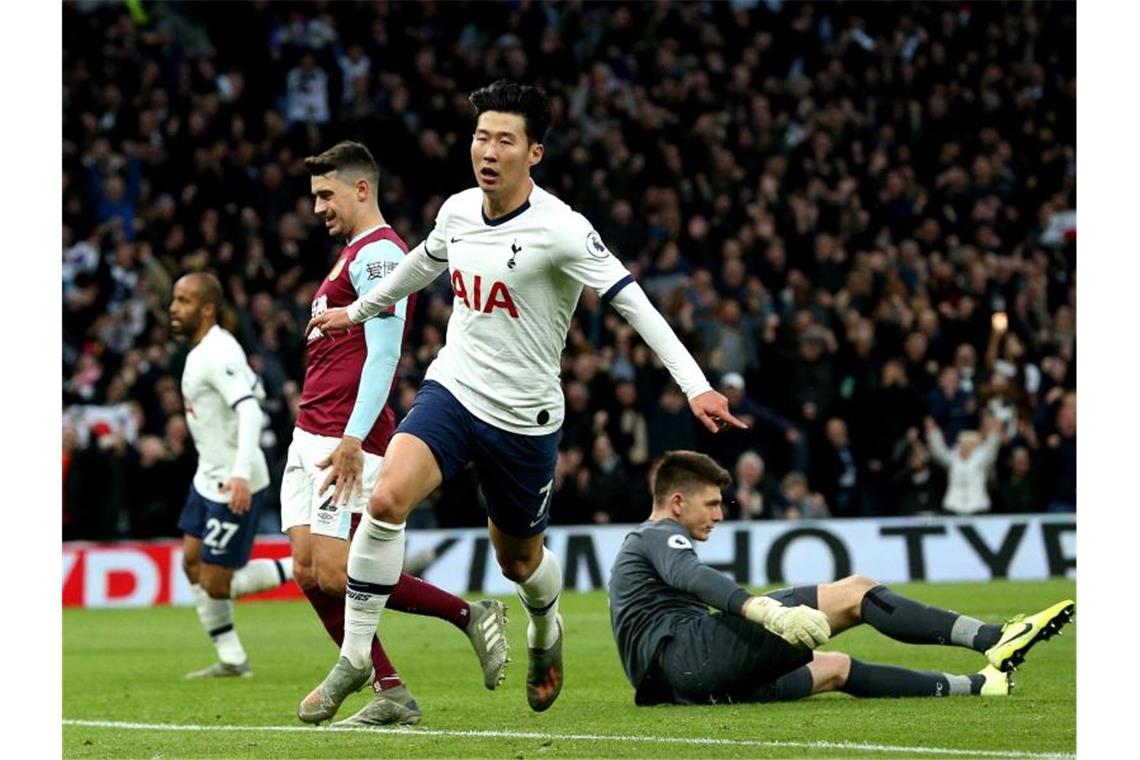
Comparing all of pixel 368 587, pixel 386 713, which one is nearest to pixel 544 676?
pixel 386 713

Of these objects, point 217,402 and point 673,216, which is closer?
point 217,402

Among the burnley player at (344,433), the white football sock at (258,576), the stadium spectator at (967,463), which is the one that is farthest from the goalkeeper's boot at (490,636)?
the stadium spectator at (967,463)

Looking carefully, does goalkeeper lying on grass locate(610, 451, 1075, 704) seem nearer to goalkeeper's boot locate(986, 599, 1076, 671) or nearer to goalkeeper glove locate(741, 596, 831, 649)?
goalkeeper's boot locate(986, 599, 1076, 671)

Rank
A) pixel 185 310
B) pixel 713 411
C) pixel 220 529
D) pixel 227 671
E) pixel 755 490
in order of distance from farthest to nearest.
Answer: pixel 755 490 → pixel 227 671 → pixel 220 529 → pixel 185 310 → pixel 713 411

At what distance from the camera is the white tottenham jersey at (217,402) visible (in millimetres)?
11602

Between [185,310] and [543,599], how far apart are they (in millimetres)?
4143

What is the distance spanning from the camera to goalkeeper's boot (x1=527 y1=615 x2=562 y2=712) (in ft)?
28.2

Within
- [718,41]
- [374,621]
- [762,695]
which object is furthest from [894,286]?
[374,621]

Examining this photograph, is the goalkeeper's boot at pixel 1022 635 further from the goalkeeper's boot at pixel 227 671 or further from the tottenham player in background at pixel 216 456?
the goalkeeper's boot at pixel 227 671

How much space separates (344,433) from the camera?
8.24 metres

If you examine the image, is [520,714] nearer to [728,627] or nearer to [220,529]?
[728,627]

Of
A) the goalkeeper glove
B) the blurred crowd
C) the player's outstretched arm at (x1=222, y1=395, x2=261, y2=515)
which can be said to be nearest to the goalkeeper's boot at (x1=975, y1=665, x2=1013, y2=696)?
the goalkeeper glove

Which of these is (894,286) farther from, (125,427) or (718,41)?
(125,427)

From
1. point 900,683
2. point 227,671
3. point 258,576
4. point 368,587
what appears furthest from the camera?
point 258,576
